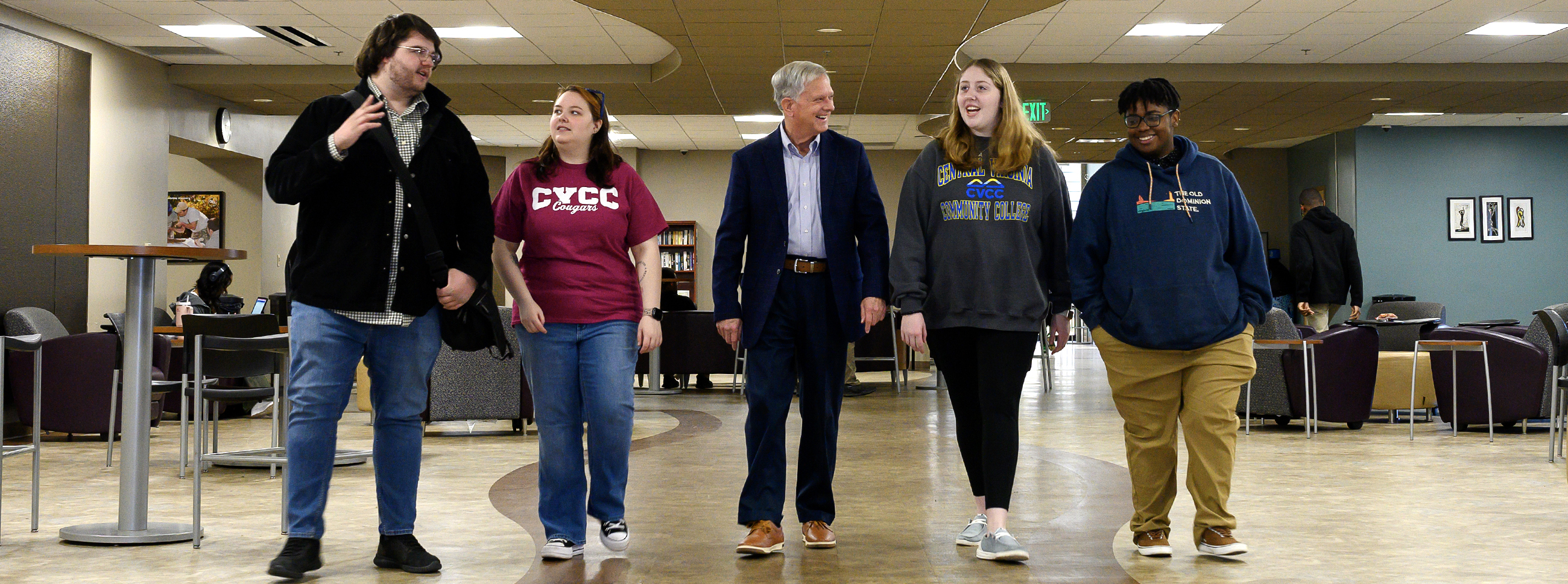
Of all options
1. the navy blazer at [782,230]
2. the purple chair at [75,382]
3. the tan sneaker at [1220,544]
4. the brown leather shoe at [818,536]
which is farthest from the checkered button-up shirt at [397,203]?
the purple chair at [75,382]

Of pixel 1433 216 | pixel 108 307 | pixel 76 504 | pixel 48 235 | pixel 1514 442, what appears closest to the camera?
pixel 76 504

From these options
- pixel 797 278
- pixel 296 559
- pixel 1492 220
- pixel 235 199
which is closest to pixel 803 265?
pixel 797 278

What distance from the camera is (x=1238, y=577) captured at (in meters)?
2.66

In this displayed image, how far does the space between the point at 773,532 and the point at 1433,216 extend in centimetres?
1519

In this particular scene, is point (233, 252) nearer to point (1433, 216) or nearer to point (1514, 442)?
point (1514, 442)

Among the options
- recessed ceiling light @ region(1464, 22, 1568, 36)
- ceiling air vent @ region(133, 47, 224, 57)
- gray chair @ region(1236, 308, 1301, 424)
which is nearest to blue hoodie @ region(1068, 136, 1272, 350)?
gray chair @ region(1236, 308, 1301, 424)

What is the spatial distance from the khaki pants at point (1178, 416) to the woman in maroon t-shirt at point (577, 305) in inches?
47.9

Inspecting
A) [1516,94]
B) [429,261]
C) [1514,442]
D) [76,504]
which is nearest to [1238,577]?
[429,261]

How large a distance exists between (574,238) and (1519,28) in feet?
32.0

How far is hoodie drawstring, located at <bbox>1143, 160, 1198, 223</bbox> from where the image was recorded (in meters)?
2.83

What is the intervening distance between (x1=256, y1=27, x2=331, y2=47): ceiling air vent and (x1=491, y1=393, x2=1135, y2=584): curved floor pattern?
5.62m

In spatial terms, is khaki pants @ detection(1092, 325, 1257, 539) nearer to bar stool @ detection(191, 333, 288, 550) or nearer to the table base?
bar stool @ detection(191, 333, 288, 550)

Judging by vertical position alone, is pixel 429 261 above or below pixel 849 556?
above

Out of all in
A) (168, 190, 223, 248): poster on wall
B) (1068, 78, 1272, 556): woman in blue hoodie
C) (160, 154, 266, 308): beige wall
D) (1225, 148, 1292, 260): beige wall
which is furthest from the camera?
(1225, 148, 1292, 260): beige wall
